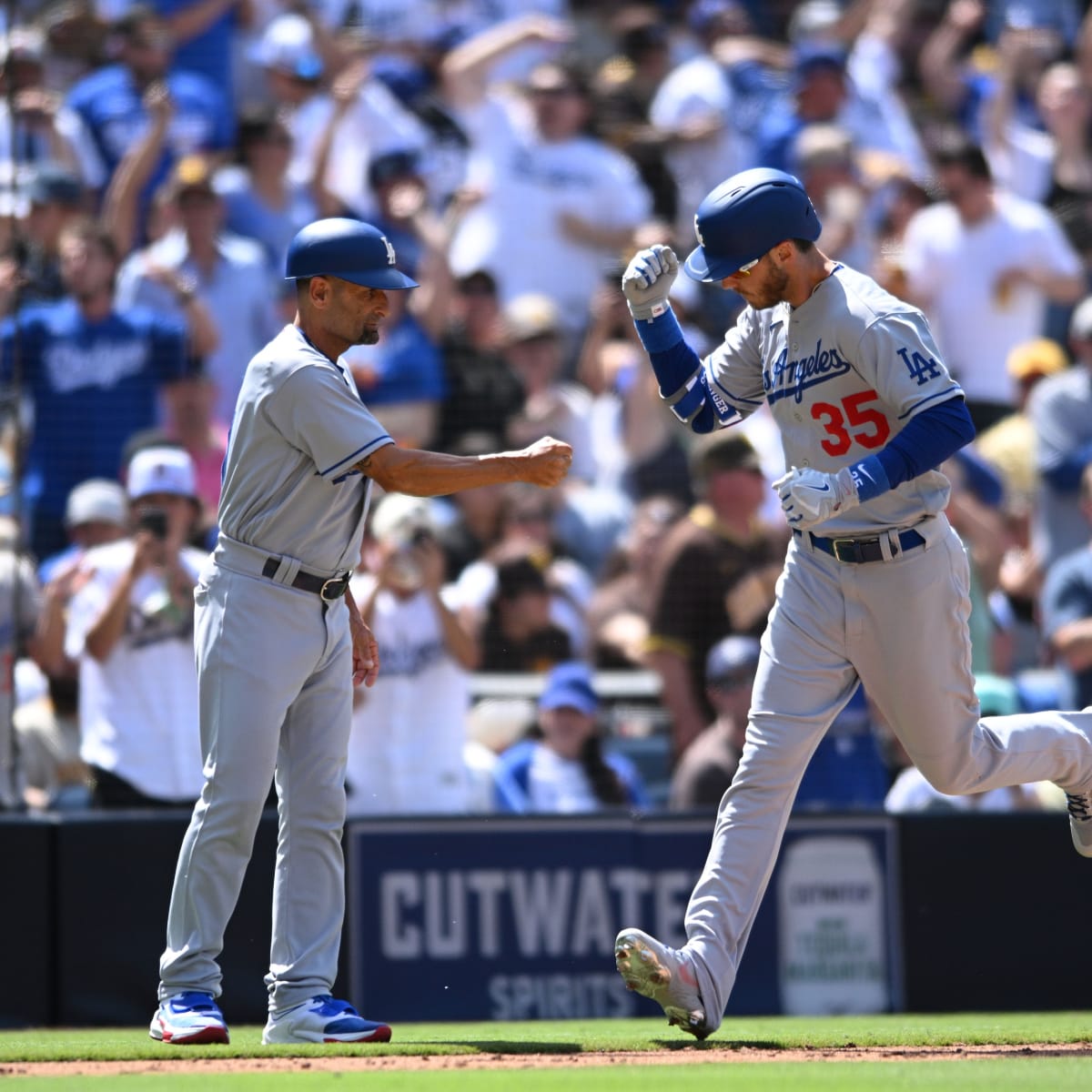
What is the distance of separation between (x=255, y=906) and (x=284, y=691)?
8.81 ft

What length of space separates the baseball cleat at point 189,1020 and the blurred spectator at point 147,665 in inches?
103

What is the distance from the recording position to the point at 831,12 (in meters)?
12.1

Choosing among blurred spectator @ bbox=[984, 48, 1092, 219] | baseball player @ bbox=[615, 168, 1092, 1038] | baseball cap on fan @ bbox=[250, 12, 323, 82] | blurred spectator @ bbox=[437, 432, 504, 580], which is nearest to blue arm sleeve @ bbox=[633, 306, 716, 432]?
baseball player @ bbox=[615, 168, 1092, 1038]

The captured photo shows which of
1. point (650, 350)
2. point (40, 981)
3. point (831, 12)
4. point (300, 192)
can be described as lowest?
point (40, 981)

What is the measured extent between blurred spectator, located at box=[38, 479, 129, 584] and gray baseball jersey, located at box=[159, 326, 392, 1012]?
3.16 metres

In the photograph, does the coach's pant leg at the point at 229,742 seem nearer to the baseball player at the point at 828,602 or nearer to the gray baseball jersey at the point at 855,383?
the baseball player at the point at 828,602

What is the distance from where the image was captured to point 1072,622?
28.5 feet

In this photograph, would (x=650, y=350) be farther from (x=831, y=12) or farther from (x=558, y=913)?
(x=831, y=12)

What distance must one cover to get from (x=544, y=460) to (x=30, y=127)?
517cm

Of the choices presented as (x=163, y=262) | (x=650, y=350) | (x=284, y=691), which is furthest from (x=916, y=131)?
(x=284, y=691)

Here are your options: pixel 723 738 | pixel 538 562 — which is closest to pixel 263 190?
pixel 538 562

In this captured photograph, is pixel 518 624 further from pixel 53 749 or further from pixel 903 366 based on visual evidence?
pixel 903 366

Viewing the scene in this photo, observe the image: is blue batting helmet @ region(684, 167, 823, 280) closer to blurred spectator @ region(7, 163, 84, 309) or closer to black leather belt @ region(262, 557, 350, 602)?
black leather belt @ region(262, 557, 350, 602)

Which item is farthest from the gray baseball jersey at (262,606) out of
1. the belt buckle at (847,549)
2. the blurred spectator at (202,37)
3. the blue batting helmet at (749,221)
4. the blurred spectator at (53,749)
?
the blurred spectator at (202,37)
